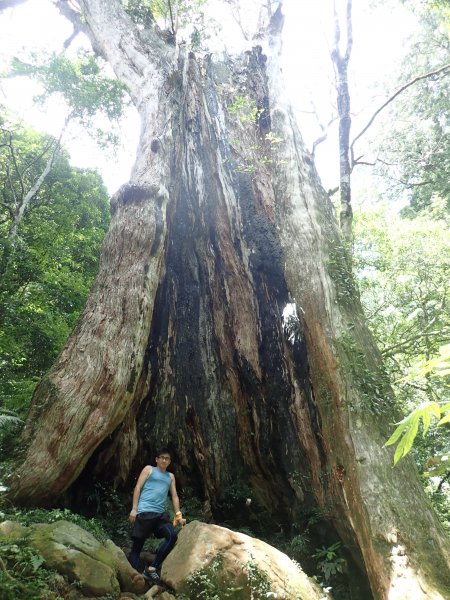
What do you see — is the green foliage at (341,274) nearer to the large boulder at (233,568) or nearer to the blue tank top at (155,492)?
the large boulder at (233,568)

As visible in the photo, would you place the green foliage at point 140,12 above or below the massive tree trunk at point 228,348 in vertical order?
above

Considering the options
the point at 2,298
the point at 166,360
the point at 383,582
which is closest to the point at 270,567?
the point at 383,582

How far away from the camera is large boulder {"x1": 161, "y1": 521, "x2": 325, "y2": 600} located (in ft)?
11.1

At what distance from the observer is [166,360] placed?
261 inches

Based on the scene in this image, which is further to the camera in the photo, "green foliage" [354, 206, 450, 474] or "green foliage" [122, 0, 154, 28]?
"green foliage" [122, 0, 154, 28]

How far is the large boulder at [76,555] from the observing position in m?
3.09

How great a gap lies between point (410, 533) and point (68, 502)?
398 centimetres

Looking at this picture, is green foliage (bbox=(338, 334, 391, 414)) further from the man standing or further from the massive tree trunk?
the man standing

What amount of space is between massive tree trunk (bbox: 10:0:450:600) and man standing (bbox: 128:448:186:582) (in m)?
0.75

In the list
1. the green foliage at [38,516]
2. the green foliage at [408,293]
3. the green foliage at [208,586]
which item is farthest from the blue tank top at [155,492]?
the green foliage at [408,293]

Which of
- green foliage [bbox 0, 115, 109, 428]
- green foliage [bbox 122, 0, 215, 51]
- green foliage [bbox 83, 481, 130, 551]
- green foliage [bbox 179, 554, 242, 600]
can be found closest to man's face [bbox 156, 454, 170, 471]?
green foliage [bbox 83, 481, 130, 551]

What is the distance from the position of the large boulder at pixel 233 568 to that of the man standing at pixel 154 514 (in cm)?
54

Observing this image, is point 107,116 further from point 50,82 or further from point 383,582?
point 383,582

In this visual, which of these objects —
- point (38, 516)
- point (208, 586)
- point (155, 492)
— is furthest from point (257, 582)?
point (38, 516)
